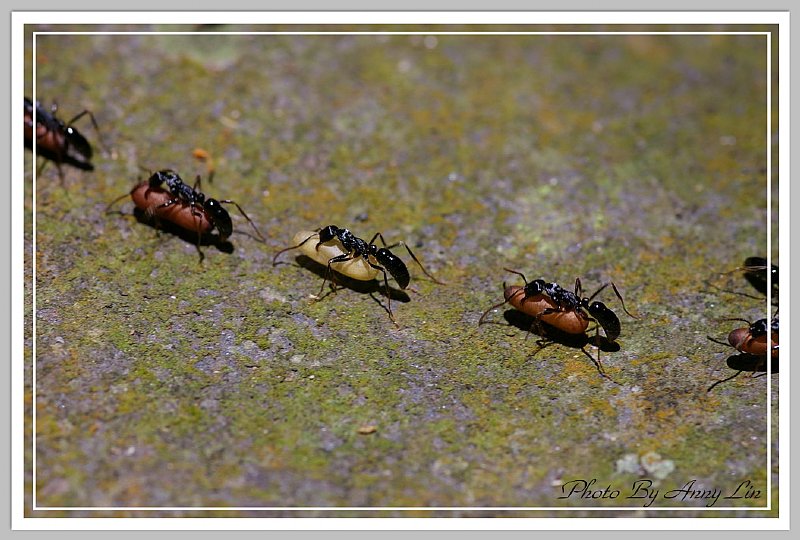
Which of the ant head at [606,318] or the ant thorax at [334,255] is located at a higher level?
the ant thorax at [334,255]

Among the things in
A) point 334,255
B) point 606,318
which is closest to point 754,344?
point 606,318

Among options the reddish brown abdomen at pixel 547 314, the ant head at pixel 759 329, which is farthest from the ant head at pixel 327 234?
Result: the ant head at pixel 759 329

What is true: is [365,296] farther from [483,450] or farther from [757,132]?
[757,132]

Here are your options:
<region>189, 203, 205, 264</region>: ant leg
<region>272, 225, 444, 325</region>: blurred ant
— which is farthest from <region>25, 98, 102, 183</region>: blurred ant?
<region>272, 225, 444, 325</region>: blurred ant

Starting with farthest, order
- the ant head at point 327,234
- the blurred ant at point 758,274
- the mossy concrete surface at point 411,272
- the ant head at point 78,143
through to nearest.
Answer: the ant head at point 78,143 → the blurred ant at point 758,274 → the ant head at point 327,234 → the mossy concrete surface at point 411,272

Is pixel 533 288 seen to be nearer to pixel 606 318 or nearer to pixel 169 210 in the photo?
pixel 606 318

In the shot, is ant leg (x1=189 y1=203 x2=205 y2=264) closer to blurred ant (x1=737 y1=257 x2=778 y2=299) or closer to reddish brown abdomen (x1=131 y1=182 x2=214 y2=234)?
reddish brown abdomen (x1=131 y1=182 x2=214 y2=234)

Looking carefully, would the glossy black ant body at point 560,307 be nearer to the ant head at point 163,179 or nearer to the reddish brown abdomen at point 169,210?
the reddish brown abdomen at point 169,210
